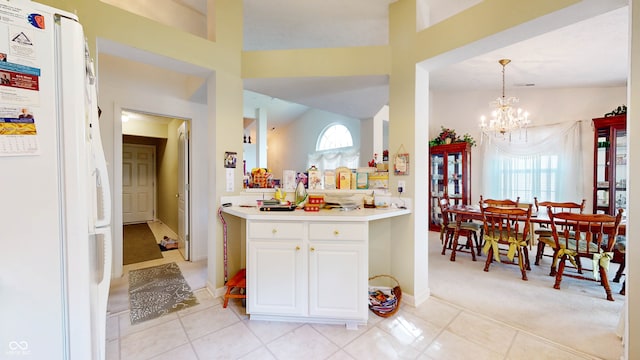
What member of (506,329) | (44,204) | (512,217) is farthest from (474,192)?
(44,204)

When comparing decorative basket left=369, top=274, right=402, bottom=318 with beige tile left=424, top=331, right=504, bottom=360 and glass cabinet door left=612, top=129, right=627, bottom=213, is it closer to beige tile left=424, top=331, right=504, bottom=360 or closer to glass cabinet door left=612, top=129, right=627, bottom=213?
beige tile left=424, top=331, right=504, bottom=360

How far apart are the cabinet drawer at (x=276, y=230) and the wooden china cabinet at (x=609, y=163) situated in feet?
15.3

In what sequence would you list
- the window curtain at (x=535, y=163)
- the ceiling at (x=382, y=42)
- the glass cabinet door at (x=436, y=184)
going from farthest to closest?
the glass cabinet door at (x=436, y=184)
the window curtain at (x=535, y=163)
the ceiling at (x=382, y=42)

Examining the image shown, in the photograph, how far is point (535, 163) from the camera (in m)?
4.49

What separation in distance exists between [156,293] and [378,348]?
225cm

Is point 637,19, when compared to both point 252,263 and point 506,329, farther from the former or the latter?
point 252,263

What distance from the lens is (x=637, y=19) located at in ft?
4.51

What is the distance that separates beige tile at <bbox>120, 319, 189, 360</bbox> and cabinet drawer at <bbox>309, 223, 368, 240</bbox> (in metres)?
1.23

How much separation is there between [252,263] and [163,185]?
5.28m

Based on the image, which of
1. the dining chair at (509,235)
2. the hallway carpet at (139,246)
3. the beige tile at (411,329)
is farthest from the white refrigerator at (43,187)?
the dining chair at (509,235)

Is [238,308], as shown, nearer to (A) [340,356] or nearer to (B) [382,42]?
(A) [340,356]

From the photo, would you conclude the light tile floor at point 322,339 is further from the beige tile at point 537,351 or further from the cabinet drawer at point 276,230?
the cabinet drawer at point 276,230

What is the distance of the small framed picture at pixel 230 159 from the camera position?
98.3 inches

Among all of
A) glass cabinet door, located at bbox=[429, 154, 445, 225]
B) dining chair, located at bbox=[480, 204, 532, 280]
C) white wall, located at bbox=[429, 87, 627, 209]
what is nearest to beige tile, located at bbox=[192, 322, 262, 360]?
dining chair, located at bbox=[480, 204, 532, 280]
